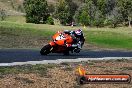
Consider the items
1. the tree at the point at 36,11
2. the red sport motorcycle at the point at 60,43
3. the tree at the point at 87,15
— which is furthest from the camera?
the tree at the point at 87,15

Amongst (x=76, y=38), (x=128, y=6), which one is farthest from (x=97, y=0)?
(x=76, y=38)

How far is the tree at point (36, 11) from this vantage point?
111938mm

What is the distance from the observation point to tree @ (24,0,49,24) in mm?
111938

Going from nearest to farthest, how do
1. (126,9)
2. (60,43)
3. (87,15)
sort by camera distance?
(60,43), (87,15), (126,9)

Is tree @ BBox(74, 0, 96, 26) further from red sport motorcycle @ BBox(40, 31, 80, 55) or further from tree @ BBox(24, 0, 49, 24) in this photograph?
red sport motorcycle @ BBox(40, 31, 80, 55)

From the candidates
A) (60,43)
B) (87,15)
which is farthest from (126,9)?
(60,43)

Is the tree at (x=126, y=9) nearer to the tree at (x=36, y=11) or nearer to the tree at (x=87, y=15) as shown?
the tree at (x=87, y=15)

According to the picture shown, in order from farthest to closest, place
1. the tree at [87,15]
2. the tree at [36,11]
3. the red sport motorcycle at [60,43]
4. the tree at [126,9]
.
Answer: the tree at [126,9]
the tree at [87,15]
the tree at [36,11]
the red sport motorcycle at [60,43]

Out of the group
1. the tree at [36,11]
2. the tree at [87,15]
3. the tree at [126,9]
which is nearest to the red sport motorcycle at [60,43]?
the tree at [36,11]

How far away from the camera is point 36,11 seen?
113 m

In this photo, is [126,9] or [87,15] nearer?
[87,15]

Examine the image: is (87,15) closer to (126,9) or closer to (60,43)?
(126,9)

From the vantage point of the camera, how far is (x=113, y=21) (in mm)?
117062

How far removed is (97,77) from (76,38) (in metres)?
12.7
